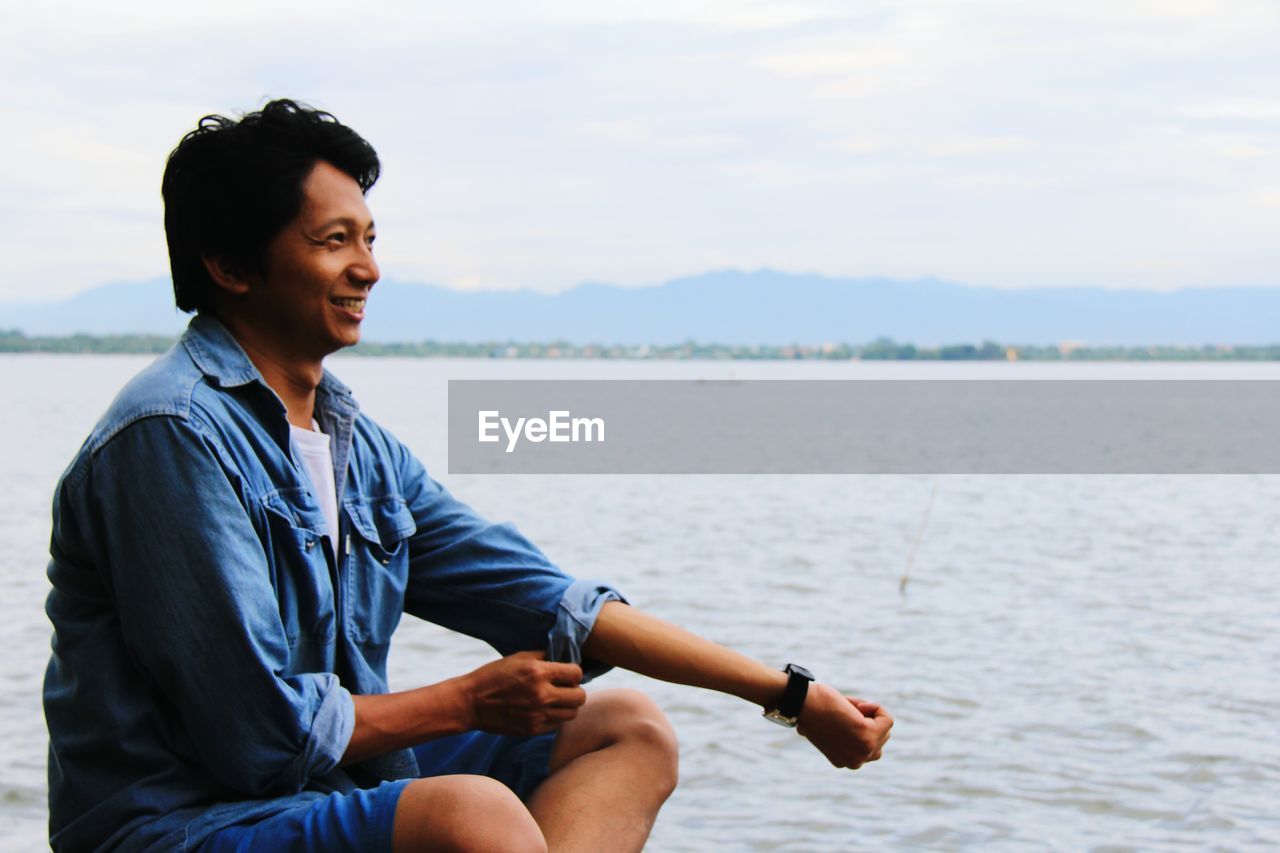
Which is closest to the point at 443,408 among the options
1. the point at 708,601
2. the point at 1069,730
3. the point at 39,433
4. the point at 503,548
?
the point at 39,433

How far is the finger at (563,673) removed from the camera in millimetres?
2566

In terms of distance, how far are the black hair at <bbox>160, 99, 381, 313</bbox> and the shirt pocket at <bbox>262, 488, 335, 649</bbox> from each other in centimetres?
39

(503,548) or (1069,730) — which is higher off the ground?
(503,548)

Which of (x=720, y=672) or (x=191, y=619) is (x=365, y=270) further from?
(x=720, y=672)

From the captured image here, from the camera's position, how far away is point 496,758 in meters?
2.82

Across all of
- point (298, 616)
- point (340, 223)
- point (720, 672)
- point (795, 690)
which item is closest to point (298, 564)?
point (298, 616)

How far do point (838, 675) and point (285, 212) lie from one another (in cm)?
667

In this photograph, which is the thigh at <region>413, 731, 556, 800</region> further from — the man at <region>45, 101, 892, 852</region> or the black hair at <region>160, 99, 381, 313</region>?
the black hair at <region>160, 99, 381, 313</region>

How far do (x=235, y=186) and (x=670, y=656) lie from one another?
1.14m

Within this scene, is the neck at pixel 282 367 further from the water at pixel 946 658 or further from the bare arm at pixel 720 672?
the water at pixel 946 658

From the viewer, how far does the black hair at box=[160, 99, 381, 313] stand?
7.93 ft

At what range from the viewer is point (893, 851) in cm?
521

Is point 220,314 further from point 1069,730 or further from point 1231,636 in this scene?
point 1231,636

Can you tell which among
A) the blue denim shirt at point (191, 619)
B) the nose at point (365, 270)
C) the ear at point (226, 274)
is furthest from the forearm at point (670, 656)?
the ear at point (226, 274)
